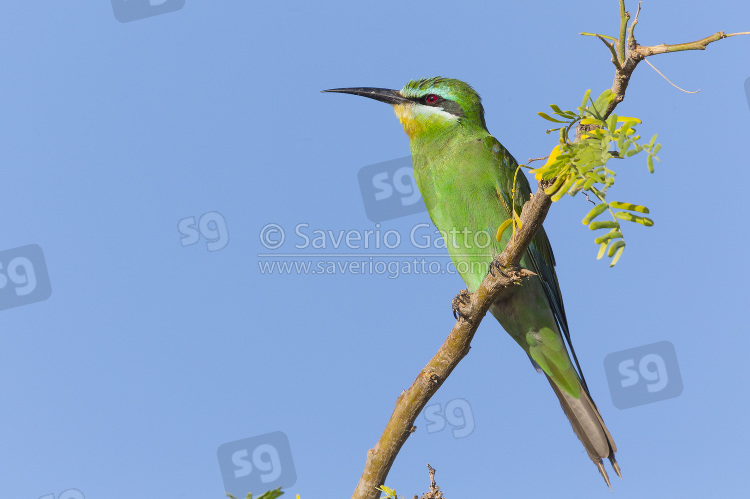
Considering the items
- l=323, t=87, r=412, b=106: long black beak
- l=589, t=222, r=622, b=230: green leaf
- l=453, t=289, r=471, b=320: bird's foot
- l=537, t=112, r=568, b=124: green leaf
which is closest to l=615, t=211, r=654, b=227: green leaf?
l=589, t=222, r=622, b=230: green leaf

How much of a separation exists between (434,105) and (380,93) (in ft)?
1.59

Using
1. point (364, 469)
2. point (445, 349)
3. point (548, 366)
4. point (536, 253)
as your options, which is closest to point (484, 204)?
point (536, 253)

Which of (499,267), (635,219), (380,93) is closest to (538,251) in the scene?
(380,93)

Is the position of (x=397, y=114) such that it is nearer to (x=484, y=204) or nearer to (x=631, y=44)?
(x=484, y=204)

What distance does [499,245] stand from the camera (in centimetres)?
441

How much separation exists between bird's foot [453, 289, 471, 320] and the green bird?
1.72 ft

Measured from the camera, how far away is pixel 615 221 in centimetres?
160

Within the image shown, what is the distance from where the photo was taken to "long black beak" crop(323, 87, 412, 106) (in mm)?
5418

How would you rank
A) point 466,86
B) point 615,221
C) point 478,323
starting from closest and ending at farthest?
A: 1. point 615,221
2. point 478,323
3. point 466,86

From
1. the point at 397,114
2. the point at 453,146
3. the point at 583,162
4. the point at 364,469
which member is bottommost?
the point at 364,469

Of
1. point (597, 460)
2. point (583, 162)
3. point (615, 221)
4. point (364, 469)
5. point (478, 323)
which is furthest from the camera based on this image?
point (597, 460)

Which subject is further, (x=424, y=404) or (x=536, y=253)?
(x=536, y=253)

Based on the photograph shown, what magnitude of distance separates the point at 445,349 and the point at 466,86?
278 cm

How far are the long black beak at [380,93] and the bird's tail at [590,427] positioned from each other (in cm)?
236
